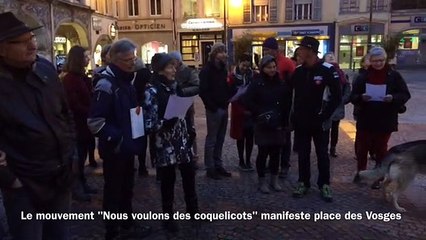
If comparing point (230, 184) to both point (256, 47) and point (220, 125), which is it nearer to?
point (220, 125)

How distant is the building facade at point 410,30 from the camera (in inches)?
1272

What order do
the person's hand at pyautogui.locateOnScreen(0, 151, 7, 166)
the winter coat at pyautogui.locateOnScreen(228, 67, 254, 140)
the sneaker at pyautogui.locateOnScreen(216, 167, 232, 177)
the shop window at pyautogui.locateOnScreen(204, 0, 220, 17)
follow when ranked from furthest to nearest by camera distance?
1. the shop window at pyautogui.locateOnScreen(204, 0, 220, 17)
2. the winter coat at pyautogui.locateOnScreen(228, 67, 254, 140)
3. the sneaker at pyautogui.locateOnScreen(216, 167, 232, 177)
4. the person's hand at pyautogui.locateOnScreen(0, 151, 7, 166)

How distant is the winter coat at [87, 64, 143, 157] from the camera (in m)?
3.42

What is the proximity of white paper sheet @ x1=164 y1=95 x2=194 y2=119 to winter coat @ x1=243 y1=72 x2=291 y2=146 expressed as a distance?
1328mm

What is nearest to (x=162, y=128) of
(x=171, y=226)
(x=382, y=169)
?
(x=171, y=226)

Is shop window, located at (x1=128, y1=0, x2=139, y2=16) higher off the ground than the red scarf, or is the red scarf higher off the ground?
shop window, located at (x1=128, y1=0, x2=139, y2=16)

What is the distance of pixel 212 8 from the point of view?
35781 millimetres

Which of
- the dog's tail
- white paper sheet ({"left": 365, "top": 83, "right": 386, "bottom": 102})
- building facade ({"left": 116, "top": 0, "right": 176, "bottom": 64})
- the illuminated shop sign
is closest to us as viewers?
the dog's tail

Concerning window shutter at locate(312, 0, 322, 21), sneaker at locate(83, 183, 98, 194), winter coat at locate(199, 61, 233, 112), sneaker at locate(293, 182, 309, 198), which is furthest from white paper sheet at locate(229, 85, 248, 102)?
window shutter at locate(312, 0, 322, 21)

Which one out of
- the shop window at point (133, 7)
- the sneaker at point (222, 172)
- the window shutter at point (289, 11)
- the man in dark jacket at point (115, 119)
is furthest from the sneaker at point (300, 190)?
the shop window at point (133, 7)

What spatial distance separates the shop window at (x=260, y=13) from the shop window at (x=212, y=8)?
3.25 m

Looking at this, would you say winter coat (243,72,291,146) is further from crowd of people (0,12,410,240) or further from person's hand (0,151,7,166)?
person's hand (0,151,7,166)

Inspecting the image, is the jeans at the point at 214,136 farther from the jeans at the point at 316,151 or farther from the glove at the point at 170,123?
the glove at the point at 170,123

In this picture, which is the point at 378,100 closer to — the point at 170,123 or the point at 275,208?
the point at 275,208
